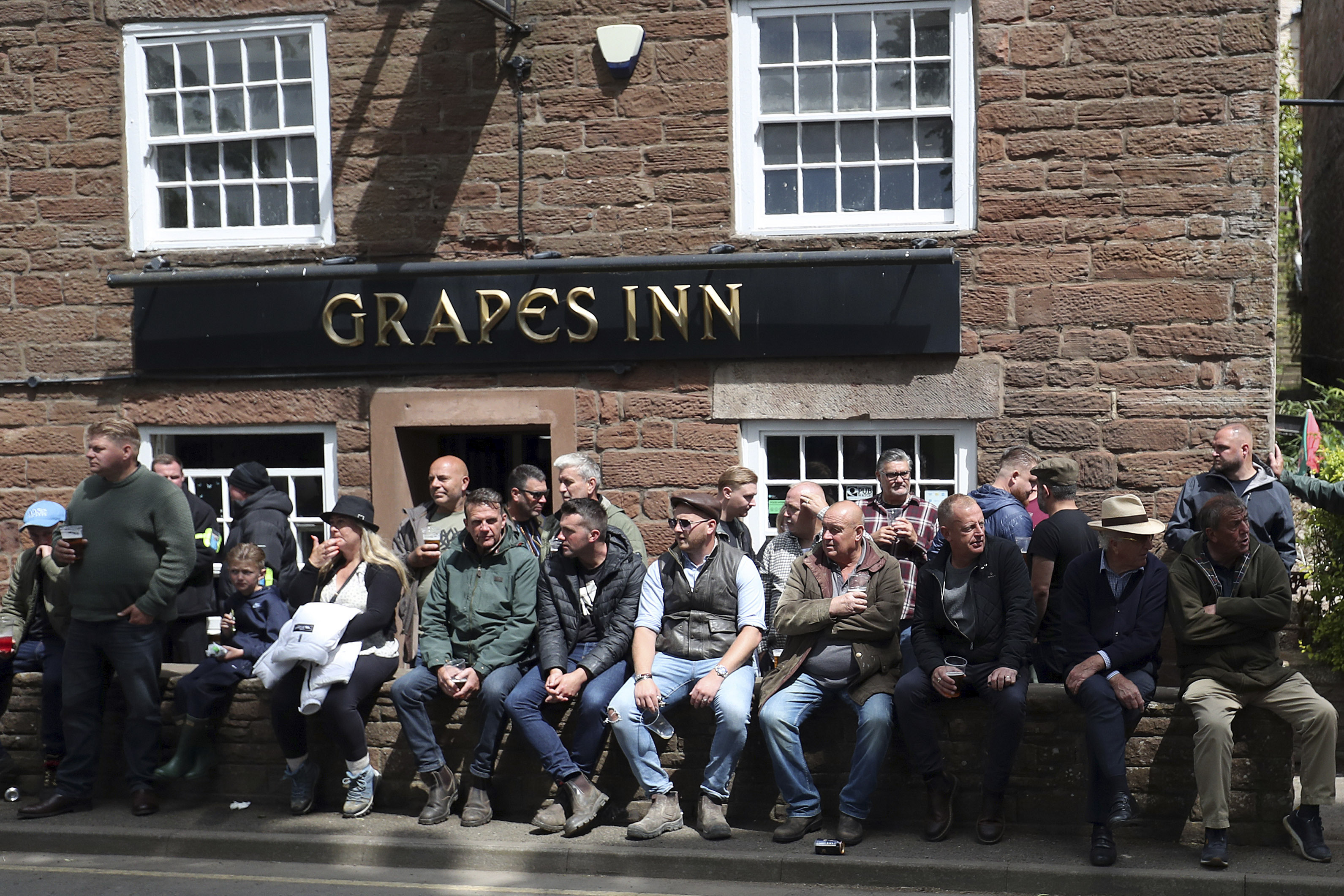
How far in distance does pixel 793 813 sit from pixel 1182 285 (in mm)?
4296

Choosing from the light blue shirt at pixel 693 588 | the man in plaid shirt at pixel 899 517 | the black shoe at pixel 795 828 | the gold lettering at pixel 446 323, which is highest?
the gold lettering at pixel 446 323

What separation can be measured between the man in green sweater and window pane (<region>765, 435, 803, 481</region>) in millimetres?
3790

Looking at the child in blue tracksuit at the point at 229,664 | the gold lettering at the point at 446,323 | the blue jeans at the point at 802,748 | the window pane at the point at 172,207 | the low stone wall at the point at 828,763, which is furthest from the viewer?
the window pane at the point at 172,207

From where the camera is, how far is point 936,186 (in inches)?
332

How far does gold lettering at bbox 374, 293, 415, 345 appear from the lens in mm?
8781

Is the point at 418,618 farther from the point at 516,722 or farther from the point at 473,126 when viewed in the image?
the point at 473,126

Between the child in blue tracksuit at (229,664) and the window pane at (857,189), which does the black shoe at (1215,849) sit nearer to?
the window pane at (857,189)

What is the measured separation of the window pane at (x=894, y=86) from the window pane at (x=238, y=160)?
178 inches

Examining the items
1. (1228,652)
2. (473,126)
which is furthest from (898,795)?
(473,126)

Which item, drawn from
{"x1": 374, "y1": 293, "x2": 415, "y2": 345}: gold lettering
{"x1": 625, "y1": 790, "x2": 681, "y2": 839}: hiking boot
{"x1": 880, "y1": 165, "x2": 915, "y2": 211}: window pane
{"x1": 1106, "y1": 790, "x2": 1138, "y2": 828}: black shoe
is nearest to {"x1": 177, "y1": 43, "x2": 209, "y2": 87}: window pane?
{"x1": 374, "y1": 293, "x2": 415, "y2": 345}: gold lettering

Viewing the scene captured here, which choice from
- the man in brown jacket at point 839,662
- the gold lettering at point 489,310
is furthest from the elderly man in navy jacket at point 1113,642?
the gold lettering at point 489,310

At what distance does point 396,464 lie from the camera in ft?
29.2

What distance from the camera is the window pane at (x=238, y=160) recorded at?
30.1 ft

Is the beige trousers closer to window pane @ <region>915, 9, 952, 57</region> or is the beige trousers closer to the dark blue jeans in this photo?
window pane @ <region>915, 9, 952, 57</region>
